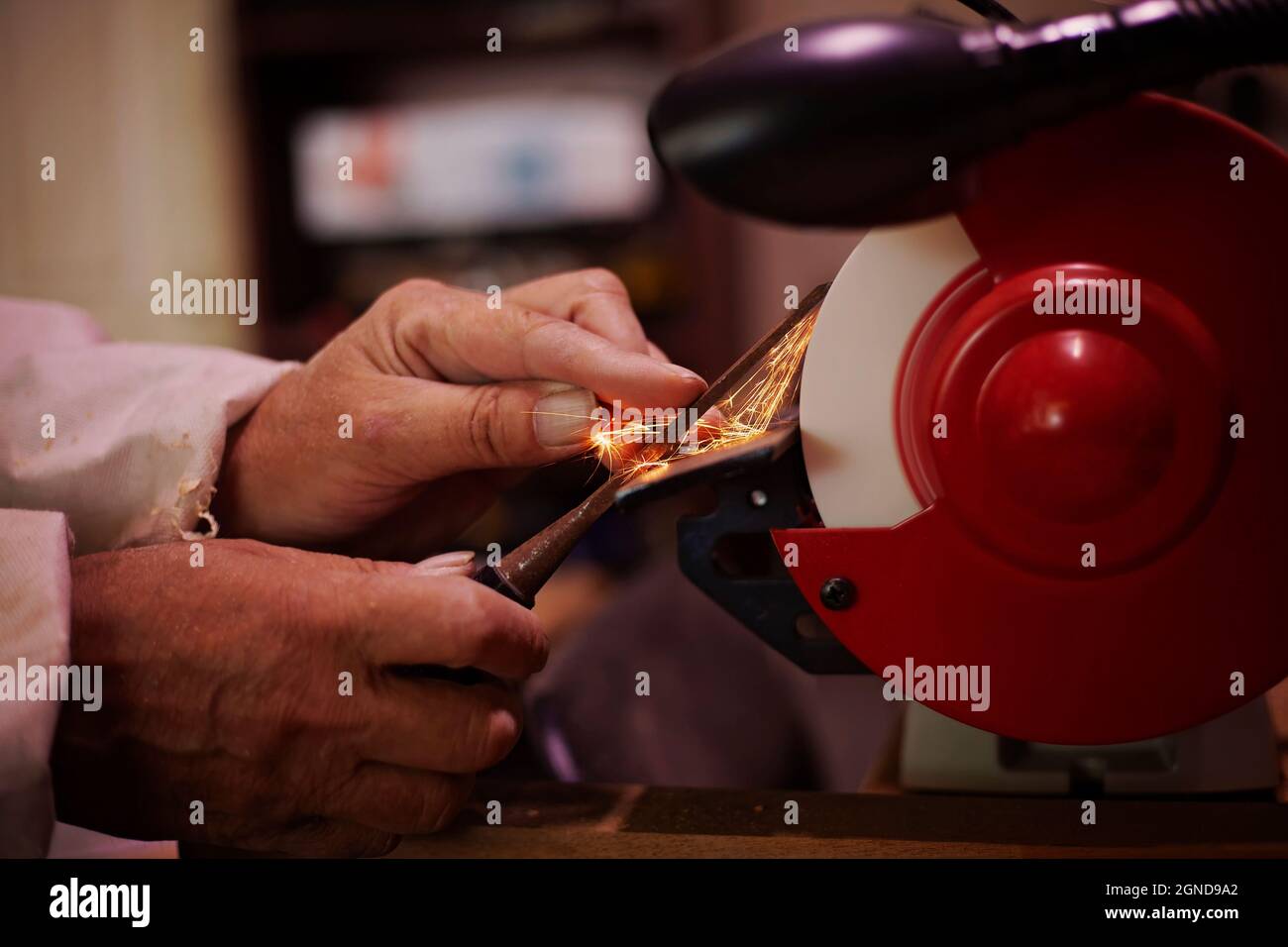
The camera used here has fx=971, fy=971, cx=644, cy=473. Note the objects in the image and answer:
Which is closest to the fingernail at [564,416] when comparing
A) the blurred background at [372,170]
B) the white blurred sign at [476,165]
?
the blurred background at [372,170]

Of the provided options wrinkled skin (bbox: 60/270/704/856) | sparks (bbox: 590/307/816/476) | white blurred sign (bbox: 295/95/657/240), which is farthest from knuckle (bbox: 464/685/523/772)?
white blurred sign (bbox: 295/95/657/240)

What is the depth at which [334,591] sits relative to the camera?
0.49m

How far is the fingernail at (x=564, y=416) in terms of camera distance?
22.1 inches

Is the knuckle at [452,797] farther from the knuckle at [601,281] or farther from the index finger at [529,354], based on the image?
the knuckle at [601,281]

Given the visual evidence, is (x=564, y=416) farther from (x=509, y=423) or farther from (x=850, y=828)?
(x=850, y=828)

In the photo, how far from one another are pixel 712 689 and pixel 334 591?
70 cm

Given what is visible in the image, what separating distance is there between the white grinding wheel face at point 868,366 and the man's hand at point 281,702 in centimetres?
17

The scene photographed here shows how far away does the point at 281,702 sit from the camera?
483mm

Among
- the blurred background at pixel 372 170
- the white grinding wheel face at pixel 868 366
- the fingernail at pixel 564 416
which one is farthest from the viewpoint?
the blurred background at pixel 372 170

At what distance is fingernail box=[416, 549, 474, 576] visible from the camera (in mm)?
518

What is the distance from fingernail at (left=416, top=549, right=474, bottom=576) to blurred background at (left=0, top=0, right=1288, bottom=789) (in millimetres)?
1429

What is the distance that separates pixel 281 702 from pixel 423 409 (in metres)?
0.21

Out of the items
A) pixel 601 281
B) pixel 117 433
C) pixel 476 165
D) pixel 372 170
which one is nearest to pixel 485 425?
pixel 601 281
